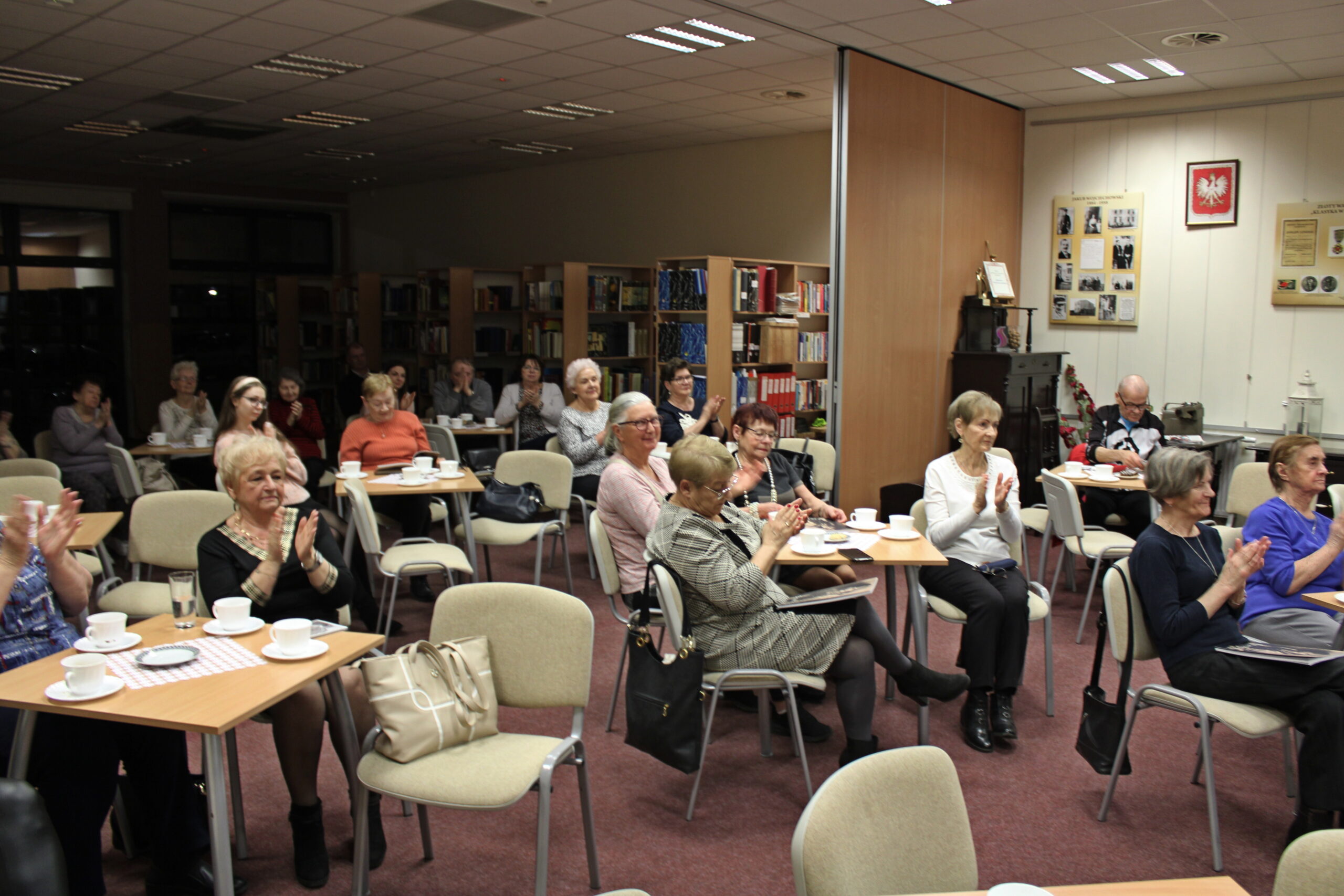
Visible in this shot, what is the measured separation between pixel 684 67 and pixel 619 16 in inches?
50.2

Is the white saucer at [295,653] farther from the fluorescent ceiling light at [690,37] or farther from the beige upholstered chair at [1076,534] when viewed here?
the fluorescent ceiling light at [690,37]

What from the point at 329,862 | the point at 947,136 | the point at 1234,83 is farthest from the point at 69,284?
the point at 1234,83

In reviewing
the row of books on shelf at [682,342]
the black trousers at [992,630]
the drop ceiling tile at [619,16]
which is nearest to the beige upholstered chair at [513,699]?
the black trousers at [992,630]

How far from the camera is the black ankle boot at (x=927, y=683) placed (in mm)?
3637

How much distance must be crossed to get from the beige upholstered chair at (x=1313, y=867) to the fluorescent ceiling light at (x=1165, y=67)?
6.82m

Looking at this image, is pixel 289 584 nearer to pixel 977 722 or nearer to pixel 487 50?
pixel 977 722

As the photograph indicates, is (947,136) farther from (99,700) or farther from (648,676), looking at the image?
(99,700)

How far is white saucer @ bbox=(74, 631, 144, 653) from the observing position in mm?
2664

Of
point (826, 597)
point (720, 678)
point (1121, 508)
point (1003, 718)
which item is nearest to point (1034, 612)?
point (1003, 718)

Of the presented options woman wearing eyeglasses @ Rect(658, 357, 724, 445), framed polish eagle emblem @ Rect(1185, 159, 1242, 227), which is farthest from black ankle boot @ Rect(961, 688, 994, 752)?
framed polish eagle emblem @ Rect(1185, 159, 1242, 227)

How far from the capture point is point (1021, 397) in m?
8.13

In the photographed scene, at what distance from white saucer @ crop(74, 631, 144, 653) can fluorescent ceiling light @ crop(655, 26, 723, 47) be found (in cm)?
501

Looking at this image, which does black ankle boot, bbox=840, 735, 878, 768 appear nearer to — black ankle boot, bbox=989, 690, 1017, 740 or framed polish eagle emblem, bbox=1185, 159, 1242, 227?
black ankle boot, bbox=989, 690, 1017, 740

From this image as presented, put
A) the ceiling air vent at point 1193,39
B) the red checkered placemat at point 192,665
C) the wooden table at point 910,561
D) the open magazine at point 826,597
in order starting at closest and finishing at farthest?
1. the red checkered placemat at point 192,665
2. the open magazine at point 826,597
3. the wooden table at point 910,561
4. the ceiling air vent at point 1193,39
